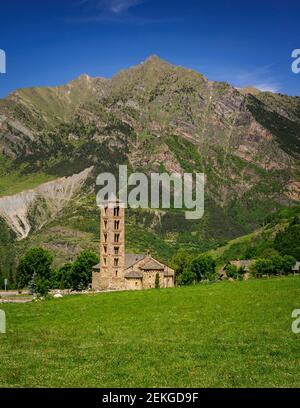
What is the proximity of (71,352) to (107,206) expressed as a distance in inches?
3595

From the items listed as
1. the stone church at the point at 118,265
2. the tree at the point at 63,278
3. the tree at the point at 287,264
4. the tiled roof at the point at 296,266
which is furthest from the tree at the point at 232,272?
the tree at the point at 63,278

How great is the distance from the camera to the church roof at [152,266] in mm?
121938

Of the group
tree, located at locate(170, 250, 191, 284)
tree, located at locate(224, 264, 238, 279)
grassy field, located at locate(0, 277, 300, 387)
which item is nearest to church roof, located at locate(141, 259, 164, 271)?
tree, located at locate(170, 250, 191, 284)

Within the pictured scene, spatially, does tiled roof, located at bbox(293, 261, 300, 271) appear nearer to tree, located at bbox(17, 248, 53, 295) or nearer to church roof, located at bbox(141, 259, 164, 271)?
church roof, located at bbox(141, 259, 164, 271)

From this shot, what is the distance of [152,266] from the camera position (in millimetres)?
122500

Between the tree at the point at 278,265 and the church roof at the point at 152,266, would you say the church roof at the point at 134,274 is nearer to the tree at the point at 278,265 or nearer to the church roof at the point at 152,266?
the church roof at the point at 152,266

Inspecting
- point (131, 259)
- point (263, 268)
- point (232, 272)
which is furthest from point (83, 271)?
point (263, 268)

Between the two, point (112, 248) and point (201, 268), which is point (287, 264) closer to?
point (201, 268)

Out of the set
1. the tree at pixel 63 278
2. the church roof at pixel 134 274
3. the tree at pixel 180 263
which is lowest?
the tree at pixel 63 278

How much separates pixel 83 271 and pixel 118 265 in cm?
2315
